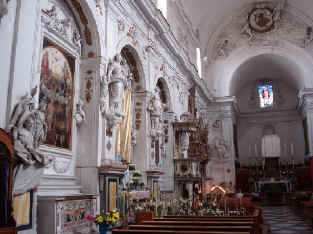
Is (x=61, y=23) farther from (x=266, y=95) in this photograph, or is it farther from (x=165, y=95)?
(x=266, y=95)

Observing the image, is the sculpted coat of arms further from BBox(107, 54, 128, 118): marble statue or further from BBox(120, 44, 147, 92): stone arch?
BBox(107, 54, 128, 118): marble statue

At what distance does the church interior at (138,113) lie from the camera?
526 cm

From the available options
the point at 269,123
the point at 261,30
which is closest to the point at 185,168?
the point at 261,30

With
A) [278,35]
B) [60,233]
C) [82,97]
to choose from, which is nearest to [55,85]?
[82,97]

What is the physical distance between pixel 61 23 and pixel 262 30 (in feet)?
59.3

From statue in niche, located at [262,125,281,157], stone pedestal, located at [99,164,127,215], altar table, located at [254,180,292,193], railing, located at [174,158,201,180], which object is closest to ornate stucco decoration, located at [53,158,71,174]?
stone pedestal, located at [99,164,127,215]

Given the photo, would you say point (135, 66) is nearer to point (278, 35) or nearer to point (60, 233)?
point (60, 233)

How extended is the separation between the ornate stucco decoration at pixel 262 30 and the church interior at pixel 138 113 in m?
0.06

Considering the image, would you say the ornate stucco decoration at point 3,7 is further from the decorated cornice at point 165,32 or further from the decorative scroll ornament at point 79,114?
the decorated cornice at point 165,32

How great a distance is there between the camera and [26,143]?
16.4 ft

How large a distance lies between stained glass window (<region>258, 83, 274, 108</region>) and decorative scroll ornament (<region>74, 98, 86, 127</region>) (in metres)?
22.5

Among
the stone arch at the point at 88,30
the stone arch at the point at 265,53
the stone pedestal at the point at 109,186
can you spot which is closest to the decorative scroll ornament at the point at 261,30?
the stone arch at the point at 265,53

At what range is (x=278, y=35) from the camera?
22.6 meters

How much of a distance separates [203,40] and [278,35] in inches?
190
